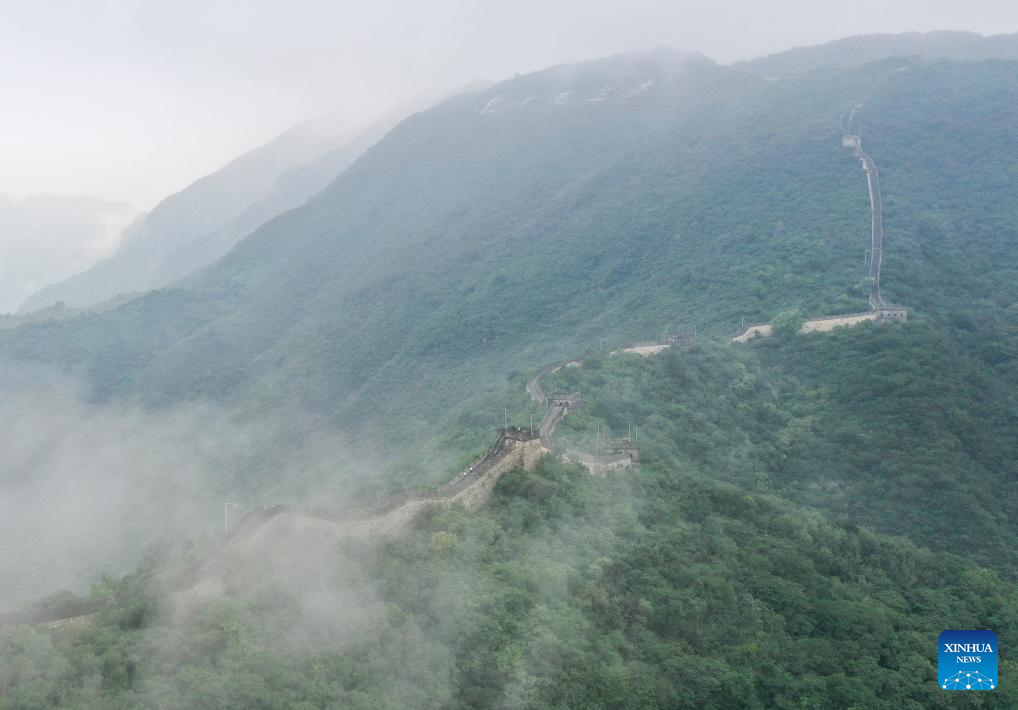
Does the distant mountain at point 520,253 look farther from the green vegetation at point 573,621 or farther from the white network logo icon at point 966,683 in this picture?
the white network logo icon at point 966,683

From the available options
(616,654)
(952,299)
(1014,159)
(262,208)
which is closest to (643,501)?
(616,654)

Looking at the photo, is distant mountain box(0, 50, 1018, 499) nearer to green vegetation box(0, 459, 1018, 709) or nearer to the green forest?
the green forest

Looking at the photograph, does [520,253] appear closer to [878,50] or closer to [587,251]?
[587,251]

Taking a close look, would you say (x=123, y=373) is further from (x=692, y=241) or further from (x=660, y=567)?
(x=660, y=567)

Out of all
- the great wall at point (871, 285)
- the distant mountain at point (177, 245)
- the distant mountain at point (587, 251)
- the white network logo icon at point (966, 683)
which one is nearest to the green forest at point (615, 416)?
the white network logo icon at point (966, 683)

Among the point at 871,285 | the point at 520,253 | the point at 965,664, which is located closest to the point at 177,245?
the point at 520,253
